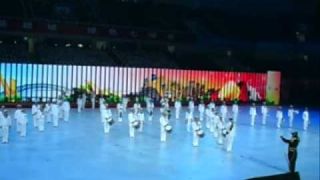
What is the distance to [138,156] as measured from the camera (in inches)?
638

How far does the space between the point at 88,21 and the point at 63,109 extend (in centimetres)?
1362

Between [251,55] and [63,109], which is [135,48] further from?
[63,109]

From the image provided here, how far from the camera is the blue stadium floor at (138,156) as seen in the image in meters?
13.7

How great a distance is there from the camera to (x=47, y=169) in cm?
1371

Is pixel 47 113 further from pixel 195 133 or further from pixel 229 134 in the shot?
pixel 229 134

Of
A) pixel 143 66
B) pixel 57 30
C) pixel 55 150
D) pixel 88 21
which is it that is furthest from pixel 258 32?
pixel 55 150

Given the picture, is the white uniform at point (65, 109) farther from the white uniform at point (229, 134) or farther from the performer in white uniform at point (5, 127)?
the white uniform at point (229, 134)

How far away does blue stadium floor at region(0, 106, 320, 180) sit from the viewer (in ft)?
44.9

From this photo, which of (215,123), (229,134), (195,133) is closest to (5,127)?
(195,133)

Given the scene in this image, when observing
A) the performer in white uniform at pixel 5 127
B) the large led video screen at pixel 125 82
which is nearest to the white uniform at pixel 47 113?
the performer in white uniform at pixel 5 127

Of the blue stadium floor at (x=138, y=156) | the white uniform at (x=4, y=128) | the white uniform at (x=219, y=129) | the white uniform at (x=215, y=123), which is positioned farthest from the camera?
the white uniform at (x=215, y=123)

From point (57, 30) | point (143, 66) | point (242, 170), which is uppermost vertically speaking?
point (57, 30)

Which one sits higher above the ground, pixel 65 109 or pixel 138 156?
pixel 65 109

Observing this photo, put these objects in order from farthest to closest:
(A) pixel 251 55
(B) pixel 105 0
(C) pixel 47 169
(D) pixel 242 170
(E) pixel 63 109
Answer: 1. (A) pixel 251 55
2. (B) pixel 105 0
3. (E) pixel 63 109
4. (D) pixel 242 170
5. (C) pixel 47 169
